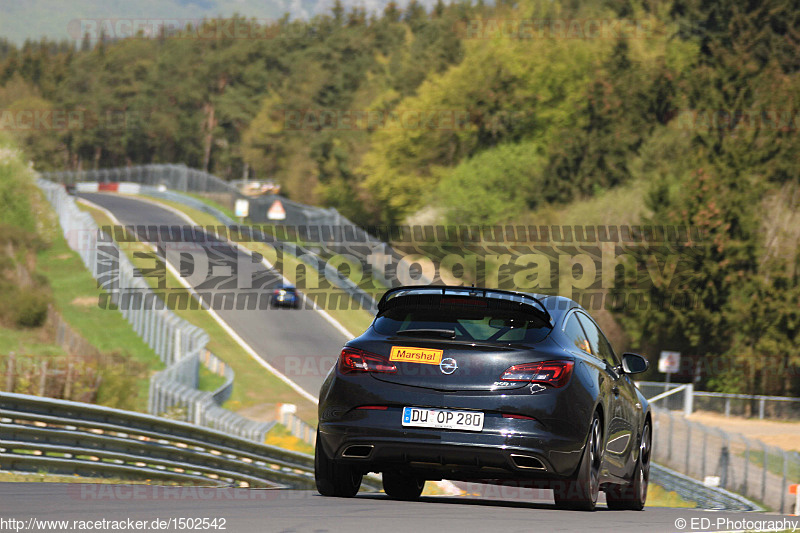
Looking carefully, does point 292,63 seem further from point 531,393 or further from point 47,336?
point 531,393

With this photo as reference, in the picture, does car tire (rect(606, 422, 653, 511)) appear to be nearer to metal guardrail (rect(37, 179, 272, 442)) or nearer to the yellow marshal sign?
the yellow marshal sign

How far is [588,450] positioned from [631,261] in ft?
161

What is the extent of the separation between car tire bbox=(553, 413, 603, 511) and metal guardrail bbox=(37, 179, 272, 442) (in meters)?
14.3

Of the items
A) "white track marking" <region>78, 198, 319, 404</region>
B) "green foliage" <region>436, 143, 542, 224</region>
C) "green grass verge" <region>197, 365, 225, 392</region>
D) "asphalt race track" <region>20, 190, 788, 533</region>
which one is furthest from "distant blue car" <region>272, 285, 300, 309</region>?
"asphalt race track" <region>20, 190, 788, 533</region>

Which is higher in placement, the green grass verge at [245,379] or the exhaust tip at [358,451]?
the exhaust tip at [358,451]

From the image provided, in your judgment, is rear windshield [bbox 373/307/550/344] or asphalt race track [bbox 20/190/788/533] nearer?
asphalt race track [bbox 20/190/788/533]

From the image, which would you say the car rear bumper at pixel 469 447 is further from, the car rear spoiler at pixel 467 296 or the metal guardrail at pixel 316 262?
the metal guardrail at pixel 316 262

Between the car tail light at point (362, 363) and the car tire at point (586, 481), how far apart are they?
1462 millimetres

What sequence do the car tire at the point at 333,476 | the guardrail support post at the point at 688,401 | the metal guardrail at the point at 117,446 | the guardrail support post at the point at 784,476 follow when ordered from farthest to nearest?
the guardrail support post at the point at 688,401 < the guardrail support post at the point at 784,476 < the metal guardrail at the point at 117,446 < the car tire at the point at 333,476

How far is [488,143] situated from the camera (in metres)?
88.1

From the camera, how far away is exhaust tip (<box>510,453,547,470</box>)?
7956mm

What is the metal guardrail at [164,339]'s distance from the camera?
2381 cm

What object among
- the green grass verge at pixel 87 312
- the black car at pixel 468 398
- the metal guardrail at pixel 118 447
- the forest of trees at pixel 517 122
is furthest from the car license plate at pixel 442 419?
Result: the forest of trees at pixel 517 122

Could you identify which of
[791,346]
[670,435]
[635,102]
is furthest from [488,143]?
[670,435]
